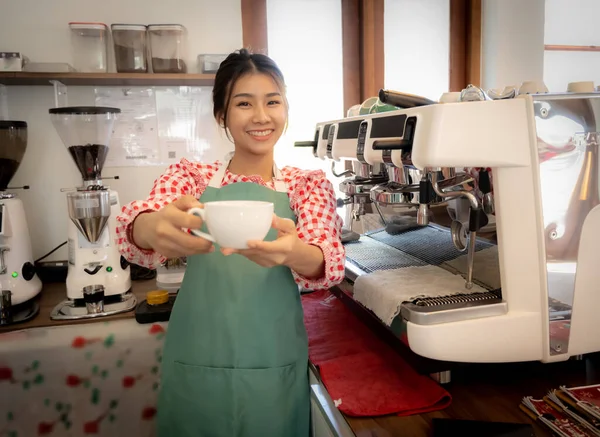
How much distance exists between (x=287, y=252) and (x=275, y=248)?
0.11ft

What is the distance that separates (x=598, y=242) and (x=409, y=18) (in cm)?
165

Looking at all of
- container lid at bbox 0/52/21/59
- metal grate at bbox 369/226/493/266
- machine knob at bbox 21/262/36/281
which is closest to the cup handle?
metal grate at bbox 369/226/493/266

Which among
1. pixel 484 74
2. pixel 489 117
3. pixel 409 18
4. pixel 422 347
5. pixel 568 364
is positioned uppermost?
pixel 409 18

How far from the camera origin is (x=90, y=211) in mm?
1472

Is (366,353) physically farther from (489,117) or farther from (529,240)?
(489,117)

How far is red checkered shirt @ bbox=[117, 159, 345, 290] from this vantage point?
2.65ft

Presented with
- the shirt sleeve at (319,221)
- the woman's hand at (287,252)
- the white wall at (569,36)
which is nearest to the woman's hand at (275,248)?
the woman's hand at (287,252)

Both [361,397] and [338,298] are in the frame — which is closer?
[361,397]

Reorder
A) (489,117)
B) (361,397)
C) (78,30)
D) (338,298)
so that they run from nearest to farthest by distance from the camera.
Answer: (489,117), (361,397), (338,298), (78,30)

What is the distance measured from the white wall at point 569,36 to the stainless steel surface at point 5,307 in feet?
7.19

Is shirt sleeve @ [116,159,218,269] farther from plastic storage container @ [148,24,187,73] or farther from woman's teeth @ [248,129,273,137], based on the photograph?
plastic storage container @ [148,24,187,73]

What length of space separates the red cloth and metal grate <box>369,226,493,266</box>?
21 cm

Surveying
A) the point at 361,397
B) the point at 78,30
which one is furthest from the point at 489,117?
the point at 78,30

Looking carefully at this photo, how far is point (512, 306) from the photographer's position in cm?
79
